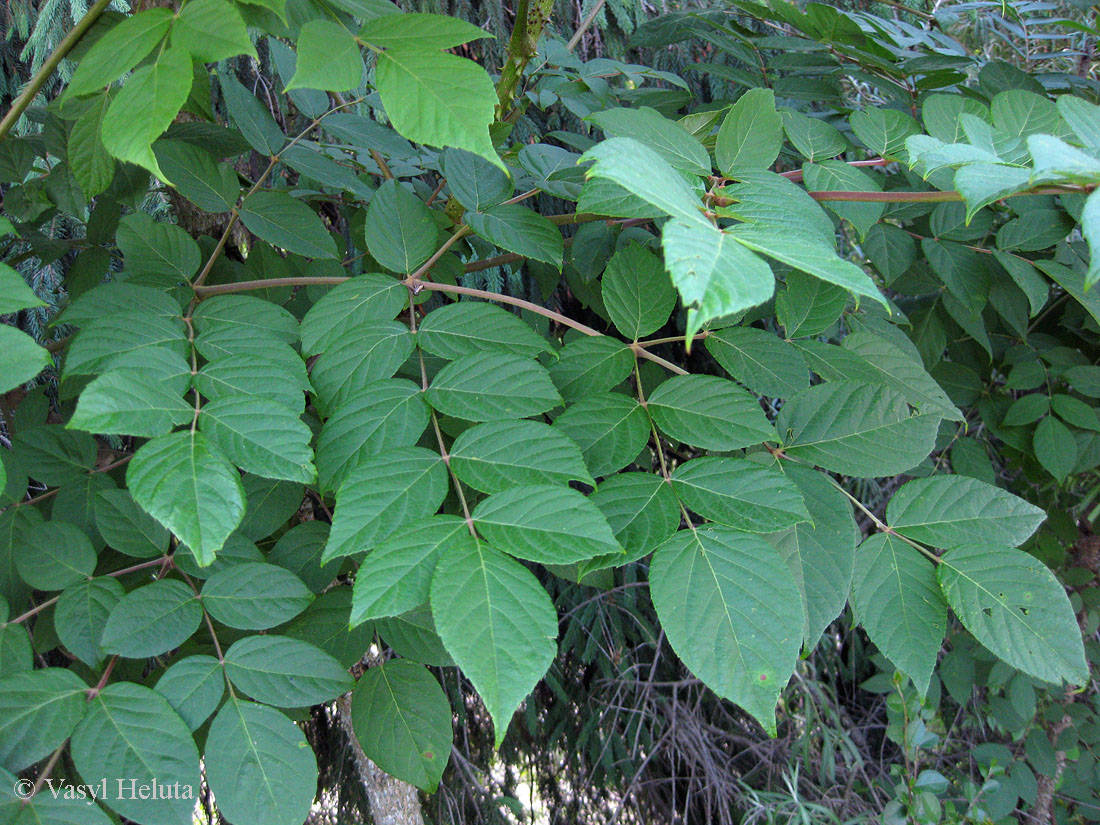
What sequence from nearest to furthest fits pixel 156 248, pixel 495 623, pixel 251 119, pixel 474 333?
pixel 495 623 → pixel 474 333 → pixel 156 248 → pixel 251 119

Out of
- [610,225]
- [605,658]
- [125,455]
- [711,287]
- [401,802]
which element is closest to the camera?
[711,287]

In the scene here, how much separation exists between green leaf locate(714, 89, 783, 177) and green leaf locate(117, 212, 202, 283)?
23.6 inches

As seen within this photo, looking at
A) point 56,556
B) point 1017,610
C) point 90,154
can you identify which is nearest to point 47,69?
point 90,154

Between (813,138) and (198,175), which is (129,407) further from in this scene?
(813,138)

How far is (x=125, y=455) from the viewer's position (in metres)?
0.86

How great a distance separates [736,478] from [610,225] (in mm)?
482

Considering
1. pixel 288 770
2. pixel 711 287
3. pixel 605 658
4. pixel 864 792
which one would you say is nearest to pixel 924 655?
pixel 711 287

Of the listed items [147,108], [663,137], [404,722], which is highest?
[147,108]

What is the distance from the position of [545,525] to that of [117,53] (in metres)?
0.52

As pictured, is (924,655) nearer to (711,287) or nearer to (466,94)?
(711,287)

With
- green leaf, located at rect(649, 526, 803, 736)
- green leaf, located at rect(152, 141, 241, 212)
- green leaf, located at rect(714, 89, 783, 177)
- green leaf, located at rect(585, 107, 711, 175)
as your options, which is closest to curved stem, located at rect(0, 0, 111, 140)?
green leaf, located at rect(152, 141, 241, 212)

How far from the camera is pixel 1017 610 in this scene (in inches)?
23.6

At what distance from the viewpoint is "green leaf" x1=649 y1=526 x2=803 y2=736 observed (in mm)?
505

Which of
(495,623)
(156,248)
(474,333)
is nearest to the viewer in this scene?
(495,623)
